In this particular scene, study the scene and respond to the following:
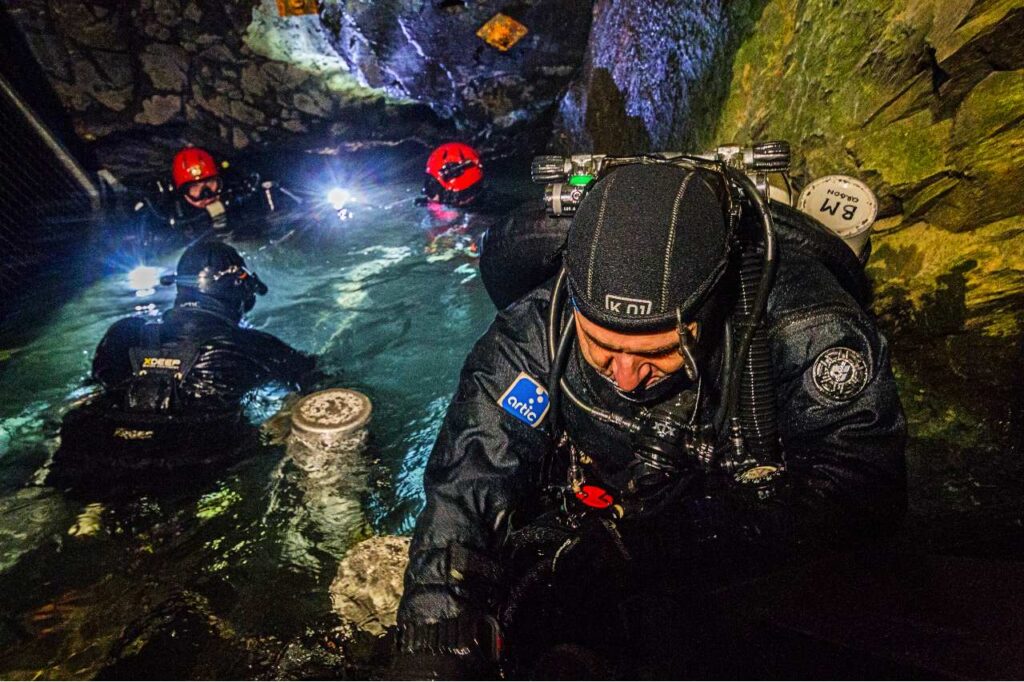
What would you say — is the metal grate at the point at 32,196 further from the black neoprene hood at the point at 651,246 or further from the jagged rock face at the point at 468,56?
the black neoprene hood at the point at 651,246

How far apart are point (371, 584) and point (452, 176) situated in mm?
8371

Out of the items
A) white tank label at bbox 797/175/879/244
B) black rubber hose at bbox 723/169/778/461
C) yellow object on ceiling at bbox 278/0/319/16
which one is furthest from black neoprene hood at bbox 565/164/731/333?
→ yellow object on ceiling at bbox 278/0/319/16

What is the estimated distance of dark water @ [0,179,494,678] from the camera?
10.2ft

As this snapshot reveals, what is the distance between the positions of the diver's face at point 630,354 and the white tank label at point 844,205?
1254 millimetres

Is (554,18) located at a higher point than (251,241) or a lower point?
higher

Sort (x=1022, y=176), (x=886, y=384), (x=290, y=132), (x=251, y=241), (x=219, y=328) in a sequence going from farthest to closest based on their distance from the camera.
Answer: (x=290, y=132)
(x=251, y=241)
(x=219, y=328)
(x=1022, y=176)
(x=886, y=384)

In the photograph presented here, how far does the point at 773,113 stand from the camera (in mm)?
4332

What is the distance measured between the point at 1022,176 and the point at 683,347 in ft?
8.44

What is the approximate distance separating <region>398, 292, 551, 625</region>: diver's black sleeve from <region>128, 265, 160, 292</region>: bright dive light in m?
8.14

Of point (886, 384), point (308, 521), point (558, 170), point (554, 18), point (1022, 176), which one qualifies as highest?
point (554, 18)

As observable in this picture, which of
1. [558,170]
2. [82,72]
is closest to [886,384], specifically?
[558,170]

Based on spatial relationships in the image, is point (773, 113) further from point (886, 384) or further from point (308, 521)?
point (308, 521)

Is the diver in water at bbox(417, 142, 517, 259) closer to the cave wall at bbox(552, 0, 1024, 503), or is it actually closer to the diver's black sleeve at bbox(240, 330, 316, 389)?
the diver's black sleeve at bbox(240, 330, 316, 389)

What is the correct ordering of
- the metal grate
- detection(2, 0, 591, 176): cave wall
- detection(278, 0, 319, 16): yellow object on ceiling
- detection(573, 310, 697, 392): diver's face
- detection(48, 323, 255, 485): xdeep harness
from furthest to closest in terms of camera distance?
detection(278, 0, 319, 16): yellow object on ceiling → detection(2, 0, 591, 176): cave wall → the metal grate → detection(48, 323, 255, 485): xdeep harness → detection(573, 310, 697, 392): diver's face
